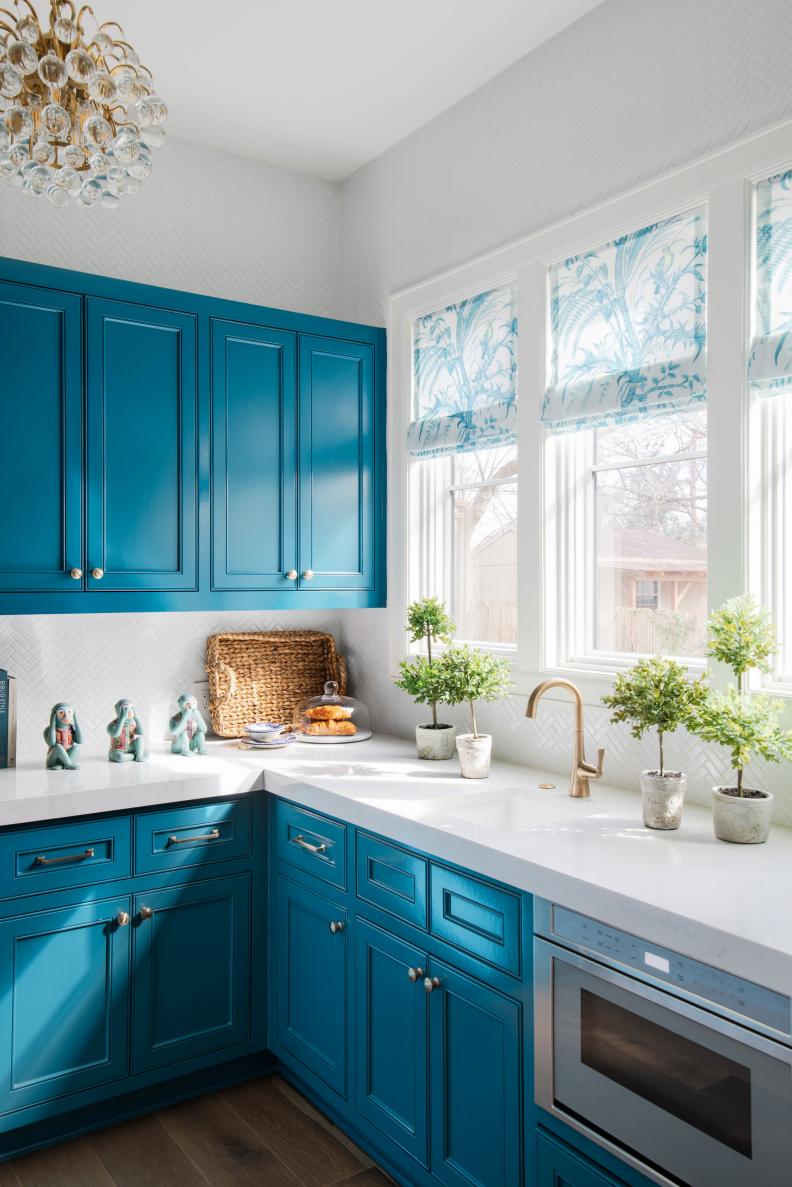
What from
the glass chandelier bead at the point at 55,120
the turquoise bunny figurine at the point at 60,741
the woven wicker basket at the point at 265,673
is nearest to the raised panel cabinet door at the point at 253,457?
the woven wicker basket at the point at 265,673

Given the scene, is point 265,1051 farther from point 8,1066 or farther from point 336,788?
point 336,788

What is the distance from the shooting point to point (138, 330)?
286 cm

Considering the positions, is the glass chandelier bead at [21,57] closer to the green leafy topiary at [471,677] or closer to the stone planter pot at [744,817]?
the green leafy topiary at [471,677]

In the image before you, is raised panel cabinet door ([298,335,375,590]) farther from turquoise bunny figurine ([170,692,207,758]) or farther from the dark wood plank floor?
the dark wood plank floor

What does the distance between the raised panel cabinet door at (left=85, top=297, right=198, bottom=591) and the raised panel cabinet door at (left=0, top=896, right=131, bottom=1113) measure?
0.98 m

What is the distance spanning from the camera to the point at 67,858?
2.46 m

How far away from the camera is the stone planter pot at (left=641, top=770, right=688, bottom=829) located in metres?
2.04

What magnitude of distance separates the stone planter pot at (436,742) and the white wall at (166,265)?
935 millimetres

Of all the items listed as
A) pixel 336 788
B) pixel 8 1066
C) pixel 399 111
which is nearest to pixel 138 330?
pixel 399 111

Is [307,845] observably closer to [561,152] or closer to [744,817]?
[744,817]

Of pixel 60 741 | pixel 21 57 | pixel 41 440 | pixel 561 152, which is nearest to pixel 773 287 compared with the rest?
pixel 561 152

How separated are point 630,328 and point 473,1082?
6.34 feet

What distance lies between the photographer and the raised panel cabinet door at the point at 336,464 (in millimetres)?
3232

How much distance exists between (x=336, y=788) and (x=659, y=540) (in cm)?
112
